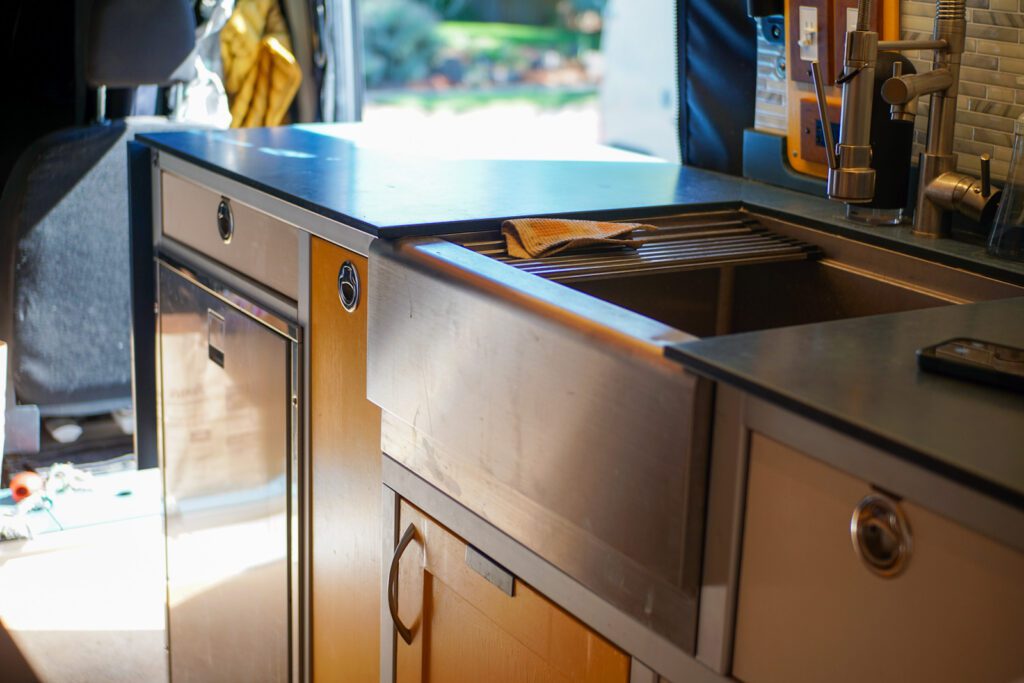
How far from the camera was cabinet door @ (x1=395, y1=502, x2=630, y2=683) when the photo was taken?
1.06 m

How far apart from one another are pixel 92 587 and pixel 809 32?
71.1 inches

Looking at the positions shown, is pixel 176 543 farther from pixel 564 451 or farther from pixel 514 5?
pixel 514 5

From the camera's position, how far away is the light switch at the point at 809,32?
148cm

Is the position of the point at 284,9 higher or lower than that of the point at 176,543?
higher

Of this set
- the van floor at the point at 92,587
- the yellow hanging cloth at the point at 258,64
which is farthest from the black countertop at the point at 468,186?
the yellow hanging cloth at the point at 258,64

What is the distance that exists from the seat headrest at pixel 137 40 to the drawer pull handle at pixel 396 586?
1649mm

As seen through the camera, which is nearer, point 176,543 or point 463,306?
point 463,306

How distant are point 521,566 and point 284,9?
246cm

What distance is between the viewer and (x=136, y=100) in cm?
315

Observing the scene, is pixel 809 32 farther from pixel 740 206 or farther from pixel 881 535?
pixel 881 535

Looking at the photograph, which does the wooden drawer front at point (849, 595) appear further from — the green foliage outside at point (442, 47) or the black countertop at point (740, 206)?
the green foliage outside at point (442, 47)

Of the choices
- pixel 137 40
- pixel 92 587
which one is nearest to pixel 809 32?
pixel 137 40

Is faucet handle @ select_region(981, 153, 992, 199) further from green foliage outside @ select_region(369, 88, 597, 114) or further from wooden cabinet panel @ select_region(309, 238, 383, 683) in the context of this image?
green foliage outside @ select_region(369, 88, 597, 114)

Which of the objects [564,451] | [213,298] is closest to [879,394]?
[564,451]
